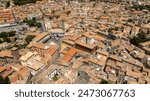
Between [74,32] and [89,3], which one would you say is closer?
[74,32]

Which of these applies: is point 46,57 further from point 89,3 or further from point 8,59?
point 89,3

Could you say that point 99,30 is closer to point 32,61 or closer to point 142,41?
point 142,41

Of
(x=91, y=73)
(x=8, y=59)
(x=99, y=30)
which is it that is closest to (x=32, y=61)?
(x=8, y=59)

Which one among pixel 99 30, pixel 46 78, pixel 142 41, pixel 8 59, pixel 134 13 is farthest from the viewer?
pixel 134 13

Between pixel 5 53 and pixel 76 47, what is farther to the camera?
pixel 76 47

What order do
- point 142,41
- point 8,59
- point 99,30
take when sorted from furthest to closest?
point 99,30 → point 142,41 → point 8,59

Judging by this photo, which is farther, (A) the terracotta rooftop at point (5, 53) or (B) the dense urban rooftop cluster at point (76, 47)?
(A) the terracotta rooftop at point (5, 53)

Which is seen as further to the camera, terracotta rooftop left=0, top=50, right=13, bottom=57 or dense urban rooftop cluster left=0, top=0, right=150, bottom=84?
terracotta rooftop left=0, top=50, right=13, bottom=57
